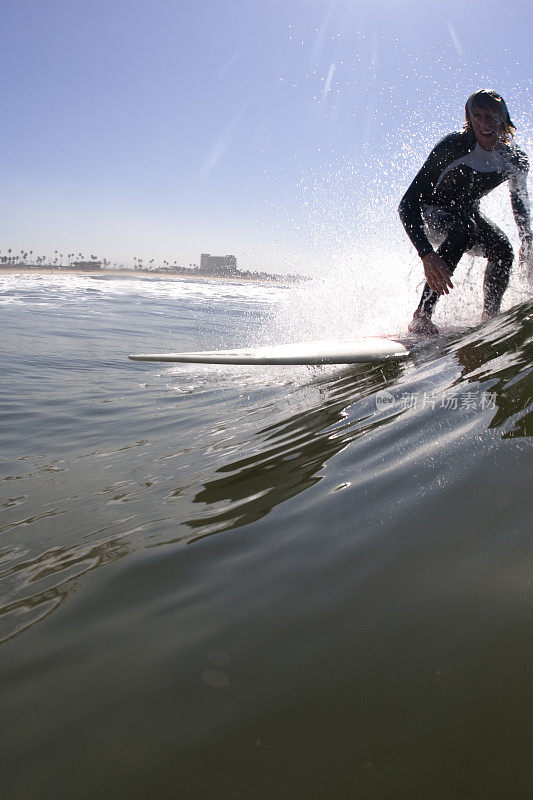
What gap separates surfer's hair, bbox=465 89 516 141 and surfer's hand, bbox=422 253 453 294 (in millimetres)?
859

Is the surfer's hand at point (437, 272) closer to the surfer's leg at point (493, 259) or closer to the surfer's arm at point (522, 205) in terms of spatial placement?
the surfer's leg at point (493, 259)

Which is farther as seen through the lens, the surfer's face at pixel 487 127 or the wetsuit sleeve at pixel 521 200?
the wetsuit sleeve at pixel 521 200

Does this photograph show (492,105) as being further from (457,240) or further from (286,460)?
(286,460)

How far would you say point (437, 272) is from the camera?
3.22 meters

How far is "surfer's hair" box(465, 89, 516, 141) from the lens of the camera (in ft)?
10.1

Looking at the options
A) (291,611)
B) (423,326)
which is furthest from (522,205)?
(291,611)

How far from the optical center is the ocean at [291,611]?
0.65 metres

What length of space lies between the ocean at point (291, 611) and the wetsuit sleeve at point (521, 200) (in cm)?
169

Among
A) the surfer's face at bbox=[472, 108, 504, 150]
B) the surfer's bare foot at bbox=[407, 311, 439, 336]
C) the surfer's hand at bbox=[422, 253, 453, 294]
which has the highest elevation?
the surfer's face at bbox=[472, 108, 504, 150]

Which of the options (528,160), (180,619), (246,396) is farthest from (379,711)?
(528,160)

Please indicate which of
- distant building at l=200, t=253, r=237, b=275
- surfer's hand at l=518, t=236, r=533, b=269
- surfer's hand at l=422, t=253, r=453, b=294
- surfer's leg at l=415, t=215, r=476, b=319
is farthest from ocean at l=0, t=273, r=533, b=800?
distant building at l=200, t=253, r=237, b=275

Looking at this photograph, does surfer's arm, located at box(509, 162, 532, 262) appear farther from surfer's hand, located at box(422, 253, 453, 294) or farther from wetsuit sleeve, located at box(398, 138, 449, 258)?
surfer's hand, located at box(422, 253, 453, 294)

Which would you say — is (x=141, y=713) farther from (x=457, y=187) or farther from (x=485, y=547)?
(x=457, y=187)

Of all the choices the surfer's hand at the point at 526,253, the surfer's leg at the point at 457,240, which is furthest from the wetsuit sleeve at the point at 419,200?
the surfer's hand at the point at 526,253
